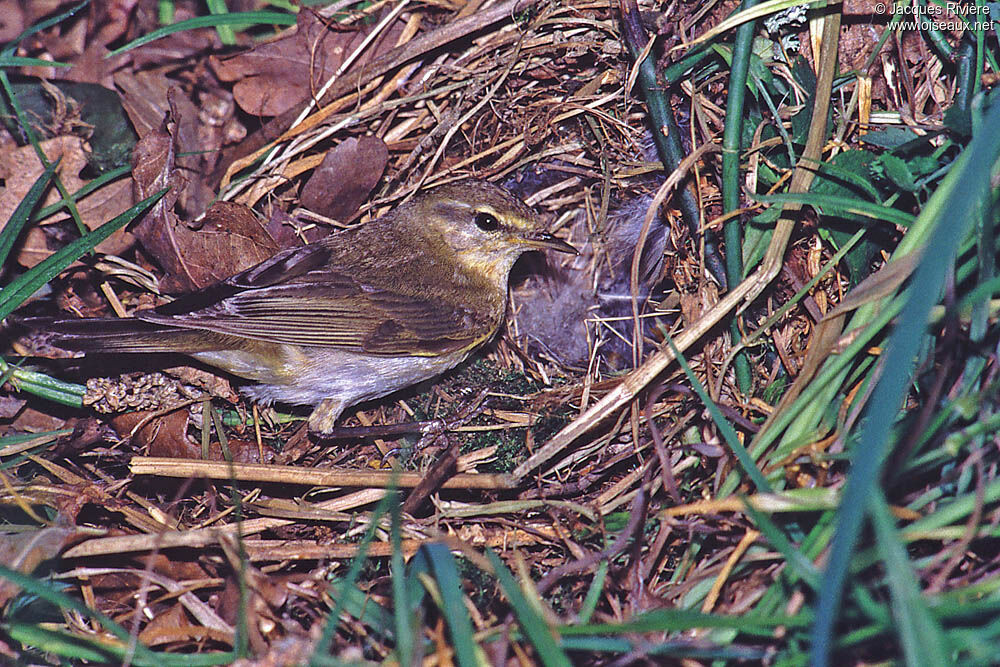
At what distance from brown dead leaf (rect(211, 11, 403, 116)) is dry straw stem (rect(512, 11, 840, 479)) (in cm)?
233

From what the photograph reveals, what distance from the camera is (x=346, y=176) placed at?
452cm

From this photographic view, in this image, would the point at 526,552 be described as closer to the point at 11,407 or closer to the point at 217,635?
the point at 217,635

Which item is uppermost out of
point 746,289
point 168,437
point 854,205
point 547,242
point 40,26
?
point 40,26

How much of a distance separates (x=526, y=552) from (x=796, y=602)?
1312mm

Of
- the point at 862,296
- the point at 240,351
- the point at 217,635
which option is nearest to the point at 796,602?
the point at 862,296

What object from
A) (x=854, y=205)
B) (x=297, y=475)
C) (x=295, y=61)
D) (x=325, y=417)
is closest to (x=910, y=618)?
(x=854, y=205)

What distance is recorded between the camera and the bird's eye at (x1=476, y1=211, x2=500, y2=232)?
446 cm

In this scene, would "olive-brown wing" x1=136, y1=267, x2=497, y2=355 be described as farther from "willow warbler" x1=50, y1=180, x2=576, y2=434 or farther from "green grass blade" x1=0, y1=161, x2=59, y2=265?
"green grass blade" x1=0, y1=161, x2=59, y2=265

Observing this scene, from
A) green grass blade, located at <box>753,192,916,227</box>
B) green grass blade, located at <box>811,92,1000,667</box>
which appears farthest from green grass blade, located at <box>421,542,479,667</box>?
green grass blade, located at <box>753,192,916,227</box>

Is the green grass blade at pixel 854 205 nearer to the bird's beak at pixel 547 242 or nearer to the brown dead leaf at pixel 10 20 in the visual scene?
the bird's beak at pixel 547 242

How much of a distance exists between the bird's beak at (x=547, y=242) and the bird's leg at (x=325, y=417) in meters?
1.40

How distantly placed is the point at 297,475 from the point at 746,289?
2243 mm

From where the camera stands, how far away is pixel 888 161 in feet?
10.5

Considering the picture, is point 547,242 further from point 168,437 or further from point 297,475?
point 168,437
